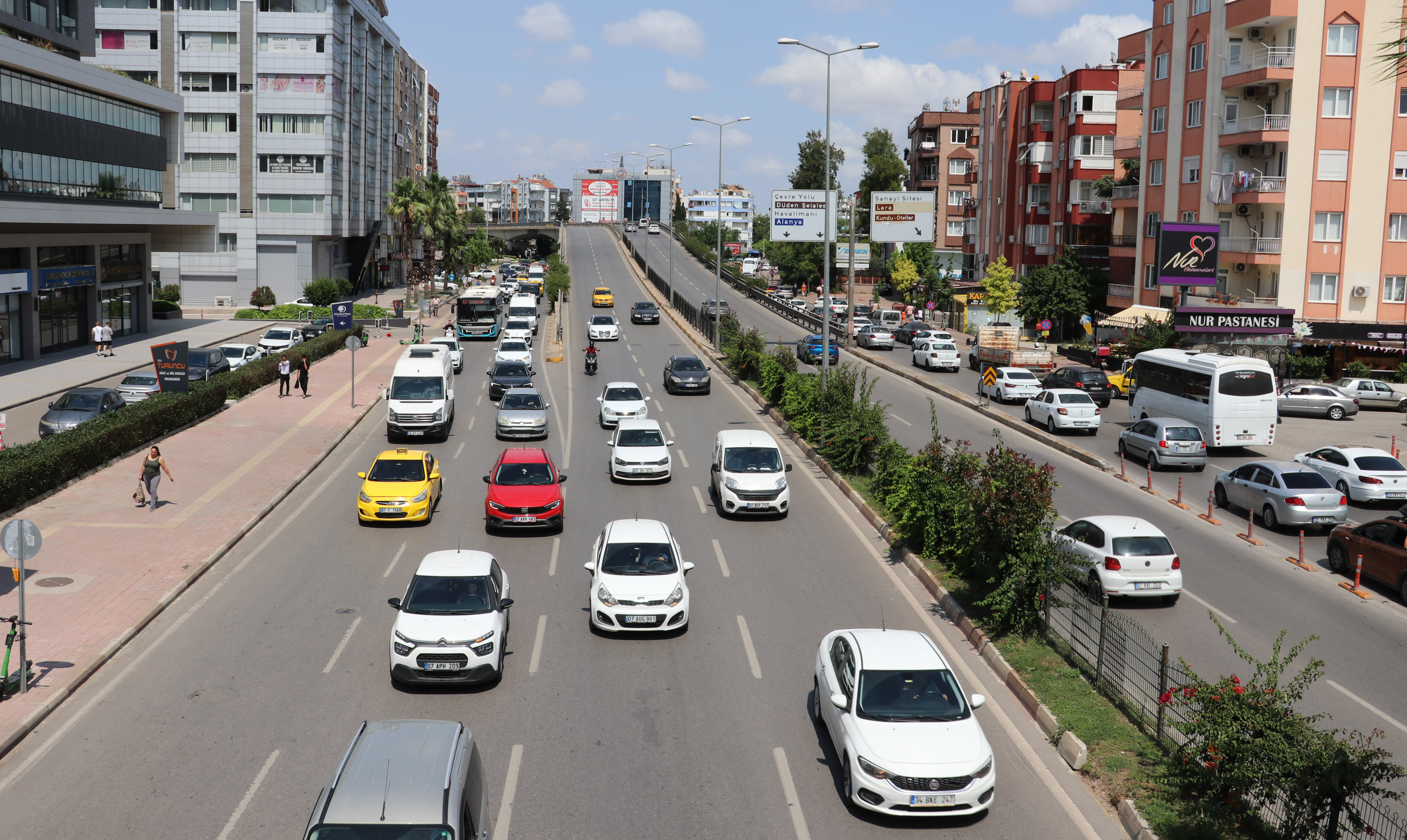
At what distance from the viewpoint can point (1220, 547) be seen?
2317 cm

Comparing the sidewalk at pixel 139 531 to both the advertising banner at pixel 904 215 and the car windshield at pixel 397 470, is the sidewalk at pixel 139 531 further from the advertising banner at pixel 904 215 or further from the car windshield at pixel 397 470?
the advertising banner at pixel 904 215

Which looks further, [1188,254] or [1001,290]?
[1001,290]

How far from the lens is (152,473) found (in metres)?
23.9

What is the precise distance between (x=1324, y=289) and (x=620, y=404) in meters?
35.2

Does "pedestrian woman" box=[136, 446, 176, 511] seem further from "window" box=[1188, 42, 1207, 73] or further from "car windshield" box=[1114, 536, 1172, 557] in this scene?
"window" box=[1188, 42, 1207, 73]

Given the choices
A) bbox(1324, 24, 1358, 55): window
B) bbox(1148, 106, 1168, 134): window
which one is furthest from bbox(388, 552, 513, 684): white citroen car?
bbox(1148, 106, 1168, 134): window

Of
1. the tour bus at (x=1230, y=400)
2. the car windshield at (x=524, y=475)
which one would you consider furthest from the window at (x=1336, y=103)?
the car windshield at (x=524, y=475)

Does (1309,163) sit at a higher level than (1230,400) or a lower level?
higher

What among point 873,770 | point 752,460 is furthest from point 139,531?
point 873,770

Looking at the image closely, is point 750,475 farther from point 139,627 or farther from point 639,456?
point 139,627

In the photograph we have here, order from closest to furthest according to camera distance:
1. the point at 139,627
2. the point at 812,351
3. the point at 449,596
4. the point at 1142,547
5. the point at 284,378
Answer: the point at 449,596 → the point at 139,627 → the point at 1142,547 → the point at 284,378 → the point at 812,351

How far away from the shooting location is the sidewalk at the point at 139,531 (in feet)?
51.7

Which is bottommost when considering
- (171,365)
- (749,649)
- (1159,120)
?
(749,649)

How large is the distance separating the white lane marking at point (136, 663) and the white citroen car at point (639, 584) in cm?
661
